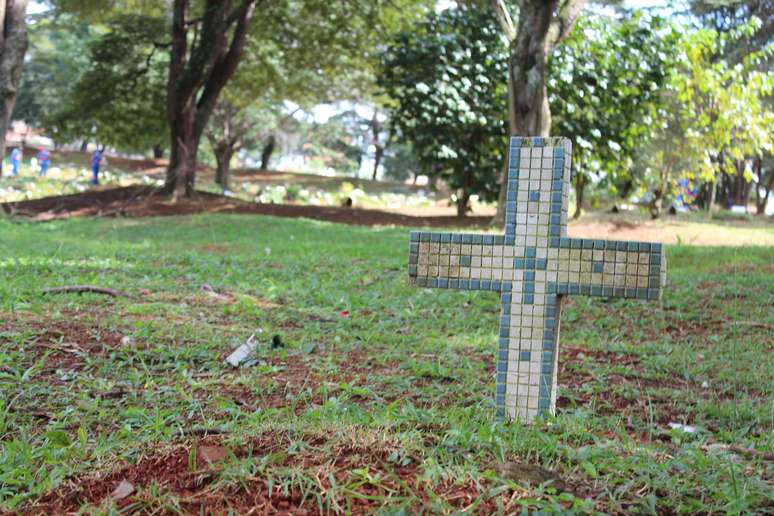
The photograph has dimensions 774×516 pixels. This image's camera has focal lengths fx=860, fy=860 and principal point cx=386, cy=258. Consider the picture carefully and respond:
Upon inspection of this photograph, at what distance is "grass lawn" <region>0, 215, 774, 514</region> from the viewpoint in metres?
2.47

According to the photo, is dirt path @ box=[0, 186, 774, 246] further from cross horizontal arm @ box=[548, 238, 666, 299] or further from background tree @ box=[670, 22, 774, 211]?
cross horizontal arm @ box=[548, 238, 666, 299]

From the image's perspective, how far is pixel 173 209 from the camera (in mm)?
18391

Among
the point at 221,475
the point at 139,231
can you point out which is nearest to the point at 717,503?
the point at 221,475

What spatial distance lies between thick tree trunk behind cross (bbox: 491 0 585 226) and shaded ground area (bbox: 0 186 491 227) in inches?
158

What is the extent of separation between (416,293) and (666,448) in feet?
15.9

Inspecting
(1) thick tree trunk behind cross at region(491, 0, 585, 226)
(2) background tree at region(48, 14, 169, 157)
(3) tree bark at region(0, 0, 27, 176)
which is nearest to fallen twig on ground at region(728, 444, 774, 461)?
(1) thick tree trunk behind cross at region(491, 0, 585, 226)

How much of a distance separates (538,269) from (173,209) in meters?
15.8

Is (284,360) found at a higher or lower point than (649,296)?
lower

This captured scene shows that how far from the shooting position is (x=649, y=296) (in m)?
3.42

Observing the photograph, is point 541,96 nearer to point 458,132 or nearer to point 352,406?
point 458,132

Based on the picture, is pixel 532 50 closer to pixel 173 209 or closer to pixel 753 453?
pixel 173 209

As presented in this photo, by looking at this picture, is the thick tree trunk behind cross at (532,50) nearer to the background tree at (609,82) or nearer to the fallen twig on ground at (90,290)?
the background tree at (609,82)

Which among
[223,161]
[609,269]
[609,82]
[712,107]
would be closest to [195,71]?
[609,82]

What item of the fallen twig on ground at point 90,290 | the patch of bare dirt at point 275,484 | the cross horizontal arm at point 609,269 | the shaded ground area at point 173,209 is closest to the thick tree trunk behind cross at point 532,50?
the shaded ground area at point 173,209
